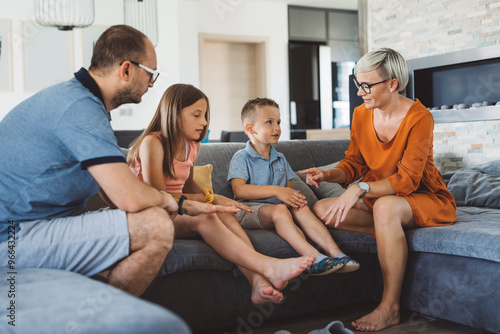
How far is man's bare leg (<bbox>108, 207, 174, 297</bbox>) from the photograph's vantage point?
1490mm

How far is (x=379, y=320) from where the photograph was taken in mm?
1962

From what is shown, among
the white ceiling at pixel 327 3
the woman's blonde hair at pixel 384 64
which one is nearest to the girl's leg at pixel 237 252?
the woman's blonde hair at pixel 384 64

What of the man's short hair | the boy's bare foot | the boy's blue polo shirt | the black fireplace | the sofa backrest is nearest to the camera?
the man's short hair

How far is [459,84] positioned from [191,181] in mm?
3456

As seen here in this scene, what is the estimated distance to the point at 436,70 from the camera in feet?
16.8

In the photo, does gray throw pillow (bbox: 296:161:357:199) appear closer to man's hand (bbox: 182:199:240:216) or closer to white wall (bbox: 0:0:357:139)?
man's hand (bbox: 182:199:240:216)

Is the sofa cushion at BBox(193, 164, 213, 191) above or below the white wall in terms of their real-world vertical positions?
below

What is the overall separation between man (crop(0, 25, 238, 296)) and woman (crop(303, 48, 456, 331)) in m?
0.80

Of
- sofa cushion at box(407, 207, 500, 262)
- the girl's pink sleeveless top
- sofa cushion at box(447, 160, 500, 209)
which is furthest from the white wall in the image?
sofa cushion at box(407, 207, 500, 262)

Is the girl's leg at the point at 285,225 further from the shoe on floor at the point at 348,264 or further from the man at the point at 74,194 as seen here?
the man at the point at 74,194

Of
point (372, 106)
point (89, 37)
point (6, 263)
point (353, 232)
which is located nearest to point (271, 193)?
point (353, 232)

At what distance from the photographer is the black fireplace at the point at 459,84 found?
14.9ft

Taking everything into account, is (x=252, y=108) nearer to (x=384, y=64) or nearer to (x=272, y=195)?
(x=272, y=195)

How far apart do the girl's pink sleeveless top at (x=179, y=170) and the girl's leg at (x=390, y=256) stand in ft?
2.50
